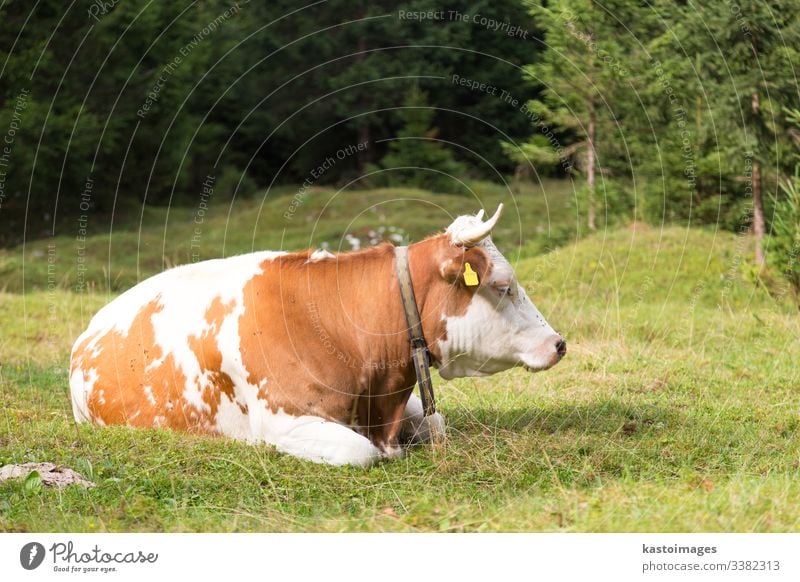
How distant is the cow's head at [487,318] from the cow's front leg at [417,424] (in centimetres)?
47

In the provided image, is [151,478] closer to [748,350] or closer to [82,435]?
[82,435]

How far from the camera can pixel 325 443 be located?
669cm

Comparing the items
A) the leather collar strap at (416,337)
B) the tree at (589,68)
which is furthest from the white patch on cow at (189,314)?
the tree at (589,68)

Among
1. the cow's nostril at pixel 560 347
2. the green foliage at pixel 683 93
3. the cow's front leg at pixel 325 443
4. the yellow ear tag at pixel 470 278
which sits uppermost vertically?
the green foliage at pixel 683 93

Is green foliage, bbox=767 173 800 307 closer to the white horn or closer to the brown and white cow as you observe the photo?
the brown and white cow

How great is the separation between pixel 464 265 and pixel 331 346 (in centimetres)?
101

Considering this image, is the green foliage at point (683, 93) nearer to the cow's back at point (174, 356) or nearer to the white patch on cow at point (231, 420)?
the cow's back at point (174, 356)

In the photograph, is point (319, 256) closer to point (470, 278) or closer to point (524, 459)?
point (470, 278)

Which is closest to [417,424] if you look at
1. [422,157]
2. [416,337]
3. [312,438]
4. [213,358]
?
[416,337]

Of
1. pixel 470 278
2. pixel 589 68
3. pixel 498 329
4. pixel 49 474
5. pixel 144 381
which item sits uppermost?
pixel 589 68

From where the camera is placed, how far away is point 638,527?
5367 mm

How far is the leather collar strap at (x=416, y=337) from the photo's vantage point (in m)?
7.01

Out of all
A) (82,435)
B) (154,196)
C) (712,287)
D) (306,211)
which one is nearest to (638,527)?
(82,435)
